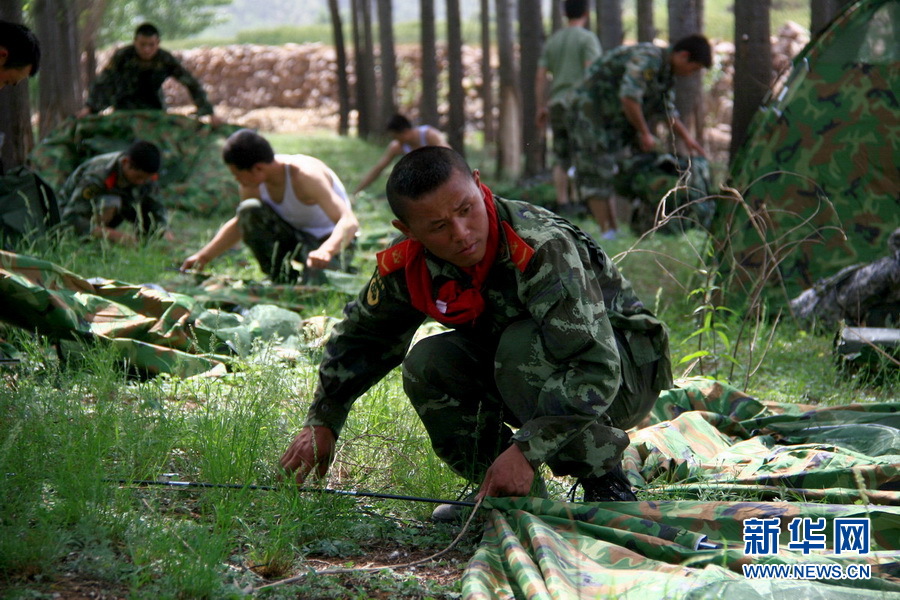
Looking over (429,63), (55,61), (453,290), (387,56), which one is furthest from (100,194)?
(387,56)

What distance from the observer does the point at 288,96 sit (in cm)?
3117

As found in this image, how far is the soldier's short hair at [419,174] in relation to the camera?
2.40m

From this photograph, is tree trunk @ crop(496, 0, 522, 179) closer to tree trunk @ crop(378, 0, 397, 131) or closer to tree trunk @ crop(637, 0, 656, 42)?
tree trunk @ crop(637, 0, 656, 42)

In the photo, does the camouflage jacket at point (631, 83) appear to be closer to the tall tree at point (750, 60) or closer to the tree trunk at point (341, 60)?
the tall tree at point (750, 60)

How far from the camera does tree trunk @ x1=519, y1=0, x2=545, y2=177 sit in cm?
1170

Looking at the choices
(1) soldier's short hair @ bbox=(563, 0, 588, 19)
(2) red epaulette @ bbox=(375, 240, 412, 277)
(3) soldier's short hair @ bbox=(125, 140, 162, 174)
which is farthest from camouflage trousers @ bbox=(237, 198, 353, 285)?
(1) soldier's short hair @ bbox=(563, 0, 588, 19)

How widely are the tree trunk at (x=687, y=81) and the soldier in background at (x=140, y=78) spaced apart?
4343 millimetres

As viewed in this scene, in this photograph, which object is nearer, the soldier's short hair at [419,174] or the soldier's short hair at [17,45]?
the soldier's short hair at [419,174]

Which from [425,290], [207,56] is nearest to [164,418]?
[425,290]

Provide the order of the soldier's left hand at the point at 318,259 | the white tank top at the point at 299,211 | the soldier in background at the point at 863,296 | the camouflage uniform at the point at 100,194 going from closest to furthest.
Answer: the soldier in background at the point at 863,296, the soldier's left hand at the point at 318,259, the white tank top at the point at 299,211, the camouflage uniform at the point at 100,194

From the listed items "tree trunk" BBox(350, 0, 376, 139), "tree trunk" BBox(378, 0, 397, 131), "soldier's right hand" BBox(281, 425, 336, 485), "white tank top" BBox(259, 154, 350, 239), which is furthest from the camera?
"tree trunk" BBox(350, 0, 376, 139)

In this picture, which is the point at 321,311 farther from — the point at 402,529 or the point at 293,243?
the point at 402,529

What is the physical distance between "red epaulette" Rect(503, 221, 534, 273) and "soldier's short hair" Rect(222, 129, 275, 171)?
10.5 ft

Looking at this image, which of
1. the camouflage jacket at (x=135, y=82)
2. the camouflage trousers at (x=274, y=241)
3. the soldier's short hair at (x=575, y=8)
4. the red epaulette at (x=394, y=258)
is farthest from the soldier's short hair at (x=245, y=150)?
the soldier's short hair at (x=575, y=8)
